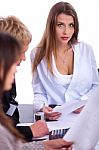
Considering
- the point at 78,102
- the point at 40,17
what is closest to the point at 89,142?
the point at 78,102

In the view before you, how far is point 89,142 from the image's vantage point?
3.12 feet

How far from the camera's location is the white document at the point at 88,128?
3.11ft

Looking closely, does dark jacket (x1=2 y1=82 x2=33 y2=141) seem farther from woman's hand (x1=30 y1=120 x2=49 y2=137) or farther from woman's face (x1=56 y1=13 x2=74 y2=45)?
woman's face (x1=56 y1=13 x2=74 y2=45)

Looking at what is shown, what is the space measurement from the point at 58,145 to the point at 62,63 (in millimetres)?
784

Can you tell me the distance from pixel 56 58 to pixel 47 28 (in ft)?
0.55

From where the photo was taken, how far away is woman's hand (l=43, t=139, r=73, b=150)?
979mm

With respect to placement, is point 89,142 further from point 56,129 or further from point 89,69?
point 89,69

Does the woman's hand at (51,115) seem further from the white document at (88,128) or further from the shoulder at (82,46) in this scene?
the shoulder at (82,46)

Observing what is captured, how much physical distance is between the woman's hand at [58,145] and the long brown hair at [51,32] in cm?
69

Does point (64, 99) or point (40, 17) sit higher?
point (40, 17)

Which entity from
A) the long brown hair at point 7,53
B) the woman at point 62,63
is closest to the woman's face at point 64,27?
the woman at point 62,63

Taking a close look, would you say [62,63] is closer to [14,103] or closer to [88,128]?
[14,103]

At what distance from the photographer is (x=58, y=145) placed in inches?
39.2

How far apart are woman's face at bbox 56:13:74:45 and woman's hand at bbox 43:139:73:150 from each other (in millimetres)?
748
